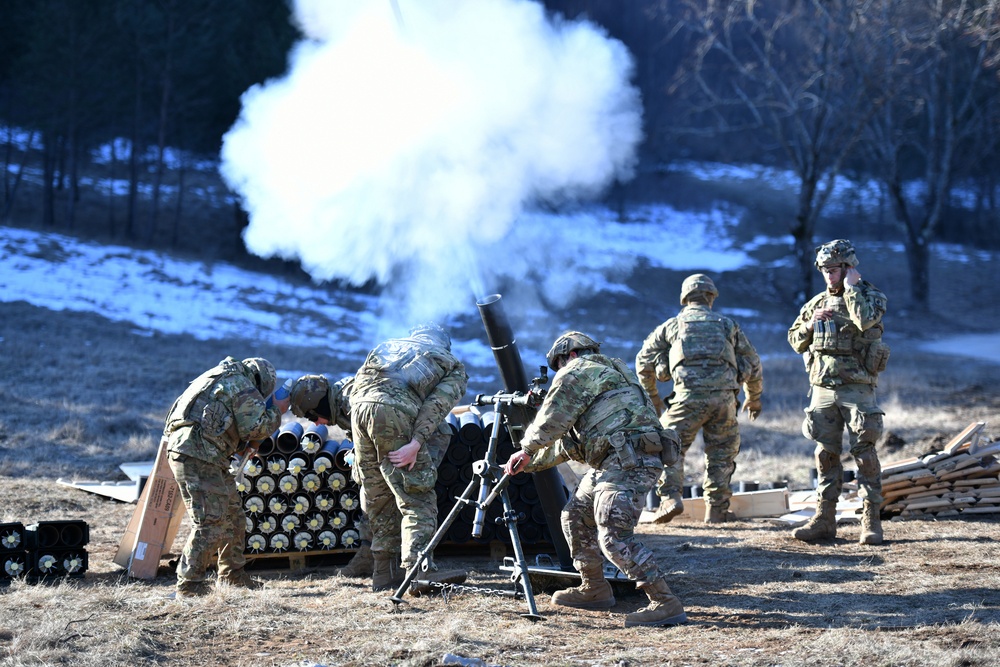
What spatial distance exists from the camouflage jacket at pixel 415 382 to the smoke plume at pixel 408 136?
2356mm

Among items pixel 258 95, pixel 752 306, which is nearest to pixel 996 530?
pixel 258 95

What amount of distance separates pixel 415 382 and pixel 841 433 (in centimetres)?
372

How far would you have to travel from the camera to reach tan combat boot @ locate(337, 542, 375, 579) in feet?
26.5

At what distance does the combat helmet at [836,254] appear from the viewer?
8.67m

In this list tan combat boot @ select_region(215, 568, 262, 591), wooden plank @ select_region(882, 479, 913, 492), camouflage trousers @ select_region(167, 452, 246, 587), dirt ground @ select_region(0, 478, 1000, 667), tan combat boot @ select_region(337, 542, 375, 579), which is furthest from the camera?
wooden plank @ select_region(882, 479, 913, 492)

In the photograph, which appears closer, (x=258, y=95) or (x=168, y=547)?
(x=168, y=547)

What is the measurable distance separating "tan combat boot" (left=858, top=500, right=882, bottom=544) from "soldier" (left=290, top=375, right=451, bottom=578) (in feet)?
11.7

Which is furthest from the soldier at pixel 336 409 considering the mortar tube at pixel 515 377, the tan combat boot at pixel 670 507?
the tan combat boot at pixel 670 507

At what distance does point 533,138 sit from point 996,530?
5.61 meters

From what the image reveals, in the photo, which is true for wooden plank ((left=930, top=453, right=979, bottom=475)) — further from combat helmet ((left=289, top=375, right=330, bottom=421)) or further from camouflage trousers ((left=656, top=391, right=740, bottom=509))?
combat helmet ((left=289, top=375, right=330, bottom=421))

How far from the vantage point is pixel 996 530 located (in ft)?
29.8

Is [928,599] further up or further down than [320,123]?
further down

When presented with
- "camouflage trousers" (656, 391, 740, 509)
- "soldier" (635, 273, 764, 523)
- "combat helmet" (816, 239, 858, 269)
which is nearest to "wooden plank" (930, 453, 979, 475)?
"soldier" (635, 273, 764, 523)

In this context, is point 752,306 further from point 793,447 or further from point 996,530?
point 996,530
